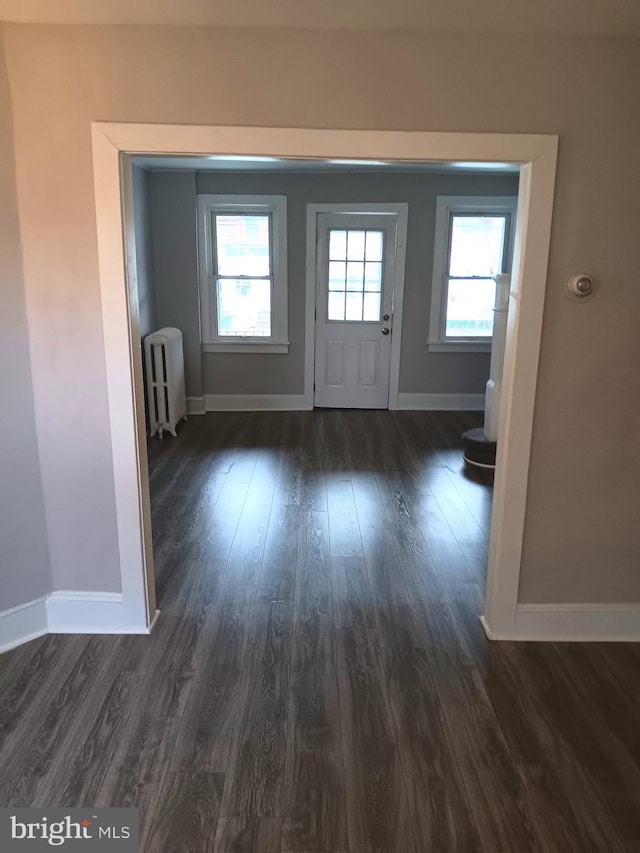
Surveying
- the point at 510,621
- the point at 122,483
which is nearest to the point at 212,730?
the point at 122,483

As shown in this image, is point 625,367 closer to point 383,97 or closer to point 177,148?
point 383,97

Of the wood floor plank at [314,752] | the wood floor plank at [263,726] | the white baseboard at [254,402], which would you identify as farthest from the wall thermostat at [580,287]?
the white baseboard at [254,402]

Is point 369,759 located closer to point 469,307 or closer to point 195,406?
point 195,406

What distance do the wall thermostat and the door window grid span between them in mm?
4112

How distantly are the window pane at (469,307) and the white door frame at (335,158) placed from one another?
13.3 feet

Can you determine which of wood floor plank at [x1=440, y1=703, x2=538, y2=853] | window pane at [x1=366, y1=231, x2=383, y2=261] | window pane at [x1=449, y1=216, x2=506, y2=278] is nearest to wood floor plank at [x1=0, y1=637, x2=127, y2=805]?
wood floor plank at [x1=440, y1=703, x2=538, y2=853]

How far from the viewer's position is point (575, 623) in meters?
2.79

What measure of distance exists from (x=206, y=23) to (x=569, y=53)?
1.29 meters

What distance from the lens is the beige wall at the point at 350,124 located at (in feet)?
7.30

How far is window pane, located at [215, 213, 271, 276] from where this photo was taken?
6.24m

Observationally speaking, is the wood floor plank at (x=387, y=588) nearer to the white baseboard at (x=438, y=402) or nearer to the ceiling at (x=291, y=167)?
the white baseboard at (x=438, y=402)

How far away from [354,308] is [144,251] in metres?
2.14

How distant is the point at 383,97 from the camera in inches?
89.4

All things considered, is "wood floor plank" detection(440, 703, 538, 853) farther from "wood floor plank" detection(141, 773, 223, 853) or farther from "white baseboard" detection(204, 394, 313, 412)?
"white baseboard" detection(204, 394, 313, 412)
